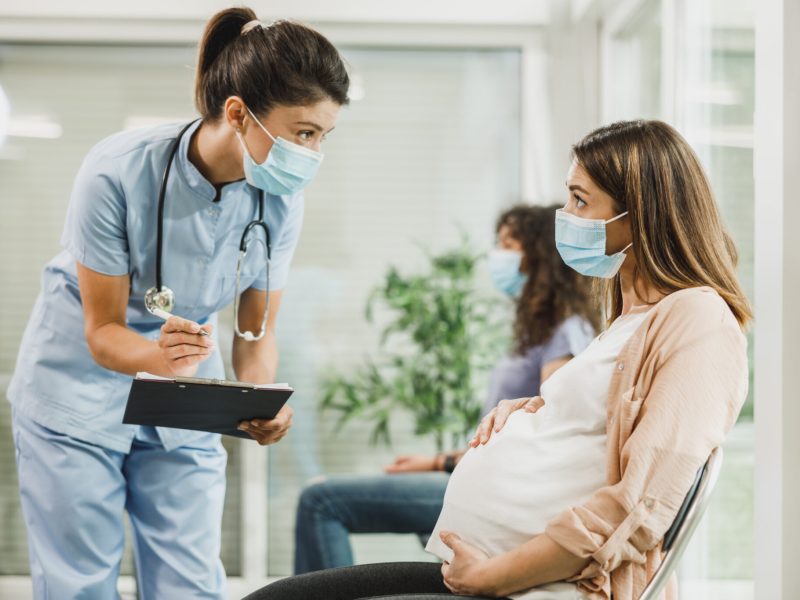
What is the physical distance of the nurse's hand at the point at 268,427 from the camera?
140 centimetres

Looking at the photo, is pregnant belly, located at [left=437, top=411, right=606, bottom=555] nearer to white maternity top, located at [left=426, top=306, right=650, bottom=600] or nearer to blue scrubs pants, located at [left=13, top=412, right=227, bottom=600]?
white maternity top, located at [left=426, top=306, right=650, bottom=600]

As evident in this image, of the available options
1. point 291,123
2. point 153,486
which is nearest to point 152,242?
point 291,123

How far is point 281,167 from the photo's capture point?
4.61 ft

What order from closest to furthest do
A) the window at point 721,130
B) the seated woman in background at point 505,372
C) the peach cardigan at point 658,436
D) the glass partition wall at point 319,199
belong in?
the peach cardigan at point 658,436 < the window at point 721,130 < the seated woman in background at point 505,372 < the glass partition wall at point 319,199

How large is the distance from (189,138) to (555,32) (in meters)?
1.69

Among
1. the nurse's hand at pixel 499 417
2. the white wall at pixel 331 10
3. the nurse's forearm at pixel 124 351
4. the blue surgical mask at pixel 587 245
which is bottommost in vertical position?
the nurse's hand at pixel 499 417

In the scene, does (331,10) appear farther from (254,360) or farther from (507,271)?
(254,360)

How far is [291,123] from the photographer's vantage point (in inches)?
54.7

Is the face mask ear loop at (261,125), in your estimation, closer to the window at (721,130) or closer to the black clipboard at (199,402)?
the black clipboard at (199,402)

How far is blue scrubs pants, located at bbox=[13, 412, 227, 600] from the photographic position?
55.4 inches

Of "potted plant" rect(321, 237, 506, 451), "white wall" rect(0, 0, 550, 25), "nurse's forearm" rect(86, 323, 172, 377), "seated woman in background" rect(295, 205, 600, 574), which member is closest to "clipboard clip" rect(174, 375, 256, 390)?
"nurse's forearm" rect(86, 323, 172, 377)

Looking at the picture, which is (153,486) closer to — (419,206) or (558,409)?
(558,409)

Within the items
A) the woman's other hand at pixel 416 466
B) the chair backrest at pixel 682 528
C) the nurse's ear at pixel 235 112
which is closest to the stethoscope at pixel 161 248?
the nurse's ear at pixel 235 112

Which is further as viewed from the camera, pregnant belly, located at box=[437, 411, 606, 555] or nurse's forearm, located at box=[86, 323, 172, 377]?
nurse's forearm, located at box=[86, 323, 172, 377]
